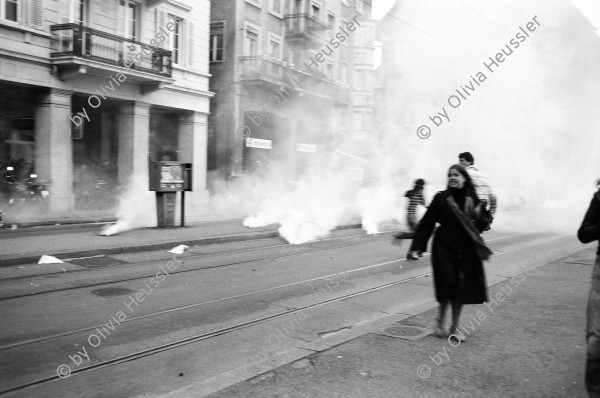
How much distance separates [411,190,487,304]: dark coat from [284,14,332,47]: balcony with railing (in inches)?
Answer: 494

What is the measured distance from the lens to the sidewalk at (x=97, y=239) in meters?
9.66

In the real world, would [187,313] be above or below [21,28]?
below

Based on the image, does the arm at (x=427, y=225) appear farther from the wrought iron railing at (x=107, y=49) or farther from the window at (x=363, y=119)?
the wrought iron railing at (x=107, y=49)

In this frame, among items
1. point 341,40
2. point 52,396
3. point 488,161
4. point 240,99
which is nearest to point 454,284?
point 52,396

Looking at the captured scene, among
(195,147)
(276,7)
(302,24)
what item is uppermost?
(276,7)

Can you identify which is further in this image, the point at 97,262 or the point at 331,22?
the point at 331,22

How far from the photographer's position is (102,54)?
700 inches

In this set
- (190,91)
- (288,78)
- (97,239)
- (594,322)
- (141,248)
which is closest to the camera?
(594,322)

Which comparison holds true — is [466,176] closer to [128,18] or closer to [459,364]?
[459,364]

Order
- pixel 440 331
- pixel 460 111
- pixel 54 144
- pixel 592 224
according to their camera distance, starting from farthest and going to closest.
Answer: pixel 54 144 → pixel 460 111 → pixel 440 331 → pixel 592 224

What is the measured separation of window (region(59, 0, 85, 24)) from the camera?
16828 millimetres

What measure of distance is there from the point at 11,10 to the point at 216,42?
10.6m

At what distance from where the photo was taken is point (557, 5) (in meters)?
12.4

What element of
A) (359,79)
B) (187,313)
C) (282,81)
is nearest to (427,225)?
(187,313)
